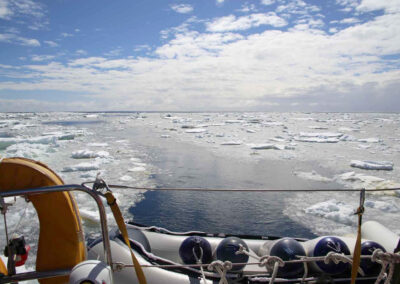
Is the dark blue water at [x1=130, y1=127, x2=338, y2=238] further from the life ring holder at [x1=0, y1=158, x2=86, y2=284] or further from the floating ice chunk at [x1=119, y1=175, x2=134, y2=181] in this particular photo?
the life ring holder at [x1=0, y1=158, x2=86, y2=284]

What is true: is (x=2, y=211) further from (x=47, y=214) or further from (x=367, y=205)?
(x=367, y=205)

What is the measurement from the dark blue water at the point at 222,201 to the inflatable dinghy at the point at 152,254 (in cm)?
169

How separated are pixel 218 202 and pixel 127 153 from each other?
691 centimetres

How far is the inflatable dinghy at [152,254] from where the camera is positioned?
156 centimetres

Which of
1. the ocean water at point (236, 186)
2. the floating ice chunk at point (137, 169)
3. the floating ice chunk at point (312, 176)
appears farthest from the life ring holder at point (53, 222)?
the floating ice chunk at point (312, 176)

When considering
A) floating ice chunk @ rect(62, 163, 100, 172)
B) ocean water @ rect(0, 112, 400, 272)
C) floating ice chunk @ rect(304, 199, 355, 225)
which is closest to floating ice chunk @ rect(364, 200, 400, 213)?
ocean water @ rect(0, 112, 400, 272)

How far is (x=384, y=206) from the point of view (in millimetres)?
5488

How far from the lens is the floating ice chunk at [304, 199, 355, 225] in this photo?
496 centimetres

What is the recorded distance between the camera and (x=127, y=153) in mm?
11992

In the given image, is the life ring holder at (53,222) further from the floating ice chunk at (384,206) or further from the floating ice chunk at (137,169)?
the floating ice chunk at (137,169)

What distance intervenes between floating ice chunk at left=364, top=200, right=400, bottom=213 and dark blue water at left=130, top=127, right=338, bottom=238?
1562 mm

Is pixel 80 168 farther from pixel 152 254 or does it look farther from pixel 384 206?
pixel 384 206

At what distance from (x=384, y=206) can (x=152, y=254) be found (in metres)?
5.03

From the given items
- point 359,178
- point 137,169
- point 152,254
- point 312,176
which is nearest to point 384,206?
point 359,178
